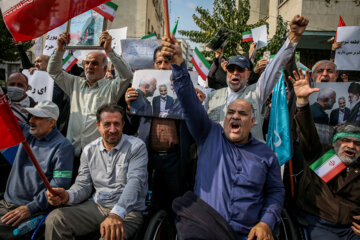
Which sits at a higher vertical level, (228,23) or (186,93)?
(228,23)

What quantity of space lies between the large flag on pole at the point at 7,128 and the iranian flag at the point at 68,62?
3.07 m

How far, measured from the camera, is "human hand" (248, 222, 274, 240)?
210 centimetres

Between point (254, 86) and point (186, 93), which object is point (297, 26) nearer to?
point (254, 86)

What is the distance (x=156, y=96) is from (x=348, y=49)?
323 cm

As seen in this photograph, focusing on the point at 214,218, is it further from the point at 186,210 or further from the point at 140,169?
the point at 140,169

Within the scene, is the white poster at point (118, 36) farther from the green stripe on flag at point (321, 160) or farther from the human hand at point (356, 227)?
the human hand at point (356, 227)

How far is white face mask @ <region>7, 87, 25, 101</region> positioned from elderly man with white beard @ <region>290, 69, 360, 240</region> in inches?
126

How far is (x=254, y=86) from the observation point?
3.09m

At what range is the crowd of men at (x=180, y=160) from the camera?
2.29 m

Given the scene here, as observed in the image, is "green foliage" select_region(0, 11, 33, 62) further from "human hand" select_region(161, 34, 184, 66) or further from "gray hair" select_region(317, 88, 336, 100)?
"gray hair" select_region(317, 88, 336, 100)

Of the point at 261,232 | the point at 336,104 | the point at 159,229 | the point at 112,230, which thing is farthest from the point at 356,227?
the point at 112,230

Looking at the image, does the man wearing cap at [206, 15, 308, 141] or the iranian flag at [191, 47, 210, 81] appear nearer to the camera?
the man wearing cap at [206, 15, 308, 141]

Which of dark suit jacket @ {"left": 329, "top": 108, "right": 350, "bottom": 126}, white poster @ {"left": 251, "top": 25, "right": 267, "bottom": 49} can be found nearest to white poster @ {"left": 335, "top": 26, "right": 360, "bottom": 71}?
dark suit jacket @ {"left": 329, "top": 108, "right": 350, "bottom": 126}

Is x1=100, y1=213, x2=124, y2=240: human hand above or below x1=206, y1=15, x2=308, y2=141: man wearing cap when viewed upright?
below
